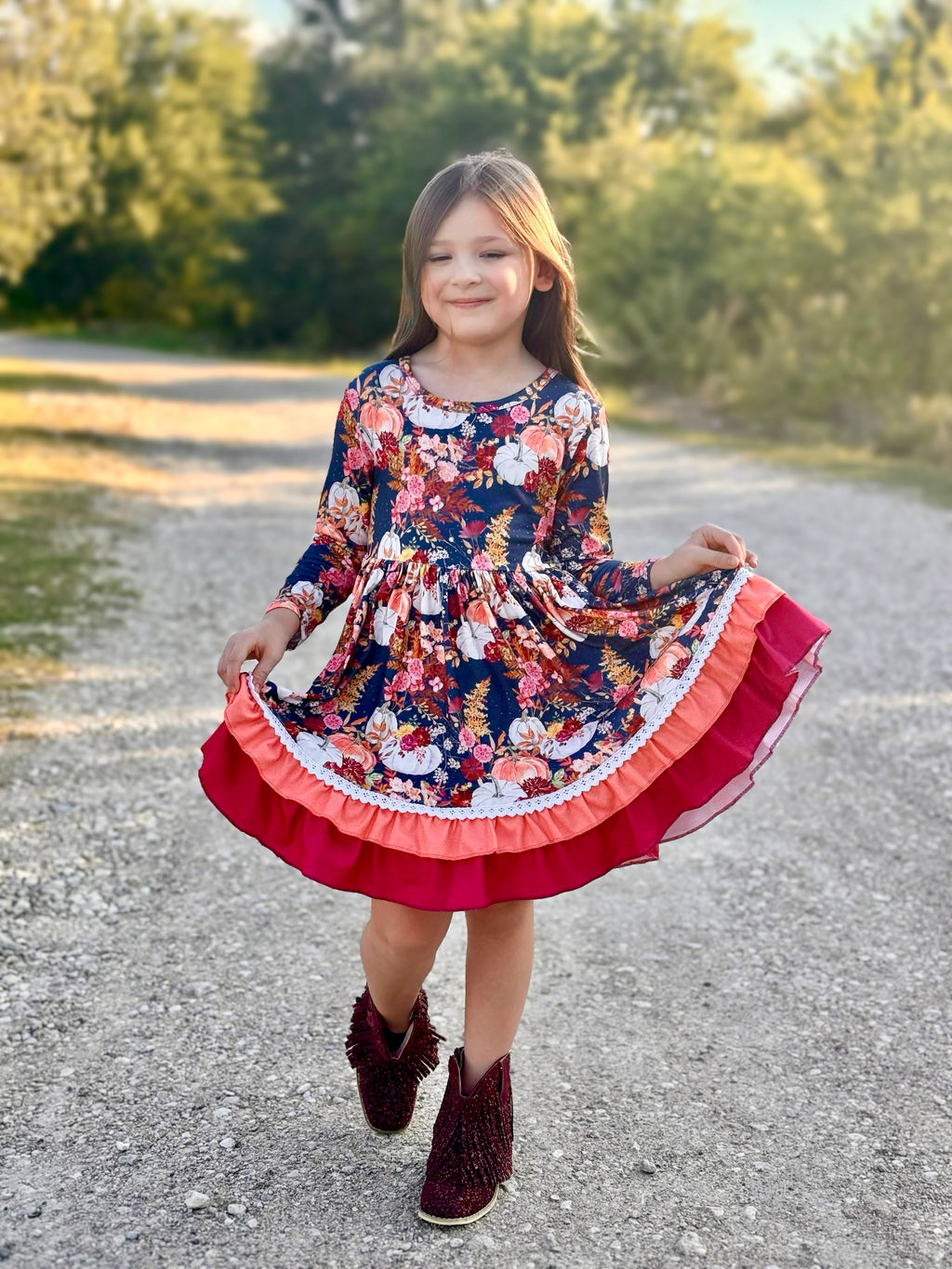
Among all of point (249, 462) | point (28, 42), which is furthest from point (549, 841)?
point (28, 42)

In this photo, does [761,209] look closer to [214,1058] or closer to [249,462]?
[249,462]

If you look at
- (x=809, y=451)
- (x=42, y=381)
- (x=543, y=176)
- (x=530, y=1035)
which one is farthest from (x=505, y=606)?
(x=543, y=176)

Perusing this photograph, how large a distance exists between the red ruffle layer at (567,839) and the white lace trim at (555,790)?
64 millimetres

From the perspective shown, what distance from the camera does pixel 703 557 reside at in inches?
84.9

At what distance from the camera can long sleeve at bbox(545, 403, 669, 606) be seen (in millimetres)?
2254

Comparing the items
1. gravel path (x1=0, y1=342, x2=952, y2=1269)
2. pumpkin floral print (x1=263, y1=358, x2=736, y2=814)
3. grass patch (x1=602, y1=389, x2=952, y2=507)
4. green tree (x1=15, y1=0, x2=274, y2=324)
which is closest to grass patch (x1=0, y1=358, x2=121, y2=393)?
grass patch (x1=602, y1=389, x2=952, y2=507)

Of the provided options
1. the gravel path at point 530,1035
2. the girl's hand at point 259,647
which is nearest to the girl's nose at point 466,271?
the girl's hand at point 259,647

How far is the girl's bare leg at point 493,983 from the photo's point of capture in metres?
2.16

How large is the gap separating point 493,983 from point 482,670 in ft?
1.76

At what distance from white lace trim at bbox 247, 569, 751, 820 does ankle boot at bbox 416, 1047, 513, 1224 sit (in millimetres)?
475

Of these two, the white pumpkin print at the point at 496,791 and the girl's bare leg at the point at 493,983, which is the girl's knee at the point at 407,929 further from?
the white pumpkin print at the point at 496,791

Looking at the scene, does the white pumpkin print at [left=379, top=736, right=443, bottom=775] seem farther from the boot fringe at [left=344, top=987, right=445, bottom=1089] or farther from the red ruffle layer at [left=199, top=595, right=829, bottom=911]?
the boot fringe at [left=344, top=987, right=445, bottom=1089]

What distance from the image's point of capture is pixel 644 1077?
260cm

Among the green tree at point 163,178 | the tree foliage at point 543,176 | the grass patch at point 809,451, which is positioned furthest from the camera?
the green tree at point 163,178
